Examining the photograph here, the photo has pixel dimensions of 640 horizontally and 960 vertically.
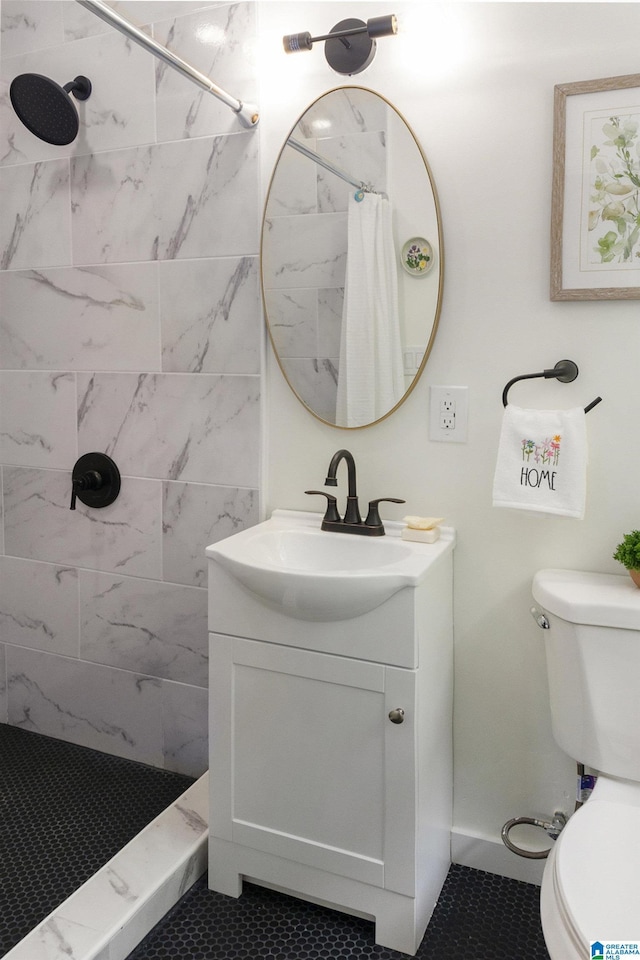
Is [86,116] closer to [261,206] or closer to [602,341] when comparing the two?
[261,206]

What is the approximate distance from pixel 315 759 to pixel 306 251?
1.20 m

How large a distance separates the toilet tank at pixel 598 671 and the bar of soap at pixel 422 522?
30 cm

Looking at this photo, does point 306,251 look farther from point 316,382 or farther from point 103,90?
point 103,90

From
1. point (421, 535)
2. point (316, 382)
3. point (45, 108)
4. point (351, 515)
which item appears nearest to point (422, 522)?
point (421, 535)

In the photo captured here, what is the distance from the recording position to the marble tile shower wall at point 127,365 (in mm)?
1979

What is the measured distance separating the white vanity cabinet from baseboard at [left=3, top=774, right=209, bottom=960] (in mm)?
90

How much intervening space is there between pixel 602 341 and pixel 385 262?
1.74ft

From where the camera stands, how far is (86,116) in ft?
7.00

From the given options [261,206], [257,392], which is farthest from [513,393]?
[261,206]

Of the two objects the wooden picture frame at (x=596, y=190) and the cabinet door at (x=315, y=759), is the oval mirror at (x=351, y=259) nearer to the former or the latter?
the wooden picture frame at (x=596, y=190)

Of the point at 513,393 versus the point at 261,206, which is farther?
the point at 261,206

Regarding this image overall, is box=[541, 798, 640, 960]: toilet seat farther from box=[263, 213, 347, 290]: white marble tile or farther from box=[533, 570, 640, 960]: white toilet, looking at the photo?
box=[263, 213, 347, 290]: white marble tile

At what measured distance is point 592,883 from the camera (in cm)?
115

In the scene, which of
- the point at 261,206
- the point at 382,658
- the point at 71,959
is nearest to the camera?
the point at 71,959
